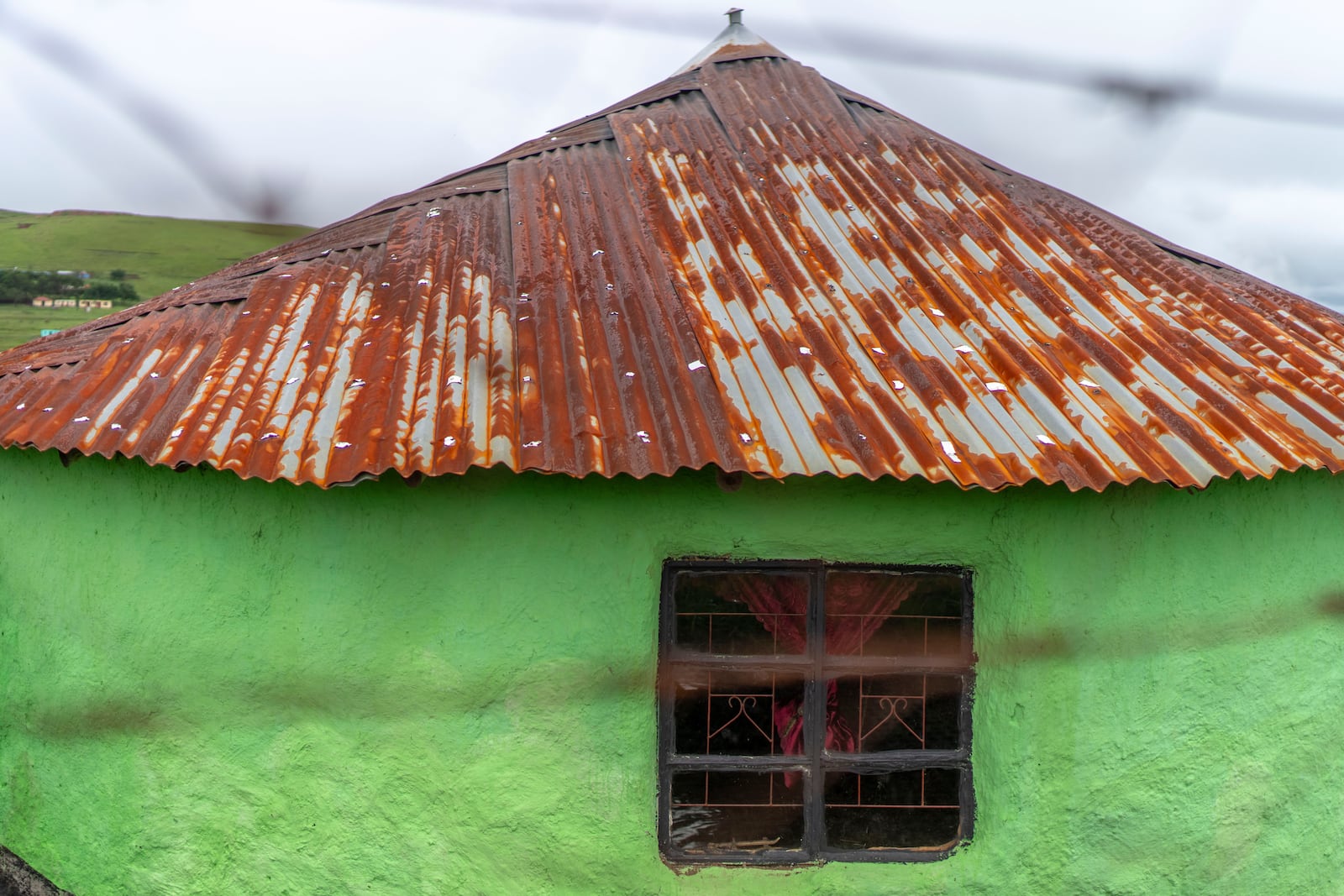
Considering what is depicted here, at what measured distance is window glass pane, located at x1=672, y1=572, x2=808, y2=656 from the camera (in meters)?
3.97

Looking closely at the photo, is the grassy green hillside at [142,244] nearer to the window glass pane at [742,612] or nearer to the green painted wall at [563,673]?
the green painted wall at [563,673]

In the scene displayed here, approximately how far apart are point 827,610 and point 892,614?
0.89 ft

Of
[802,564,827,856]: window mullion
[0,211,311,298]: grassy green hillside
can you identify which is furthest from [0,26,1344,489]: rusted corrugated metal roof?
[0,211,311,298]: grassy green hillside

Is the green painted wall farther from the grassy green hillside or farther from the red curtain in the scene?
the grassy green hillside

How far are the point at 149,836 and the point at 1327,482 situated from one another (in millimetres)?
5218

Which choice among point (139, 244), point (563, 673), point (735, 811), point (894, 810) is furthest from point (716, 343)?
point (139, 244)

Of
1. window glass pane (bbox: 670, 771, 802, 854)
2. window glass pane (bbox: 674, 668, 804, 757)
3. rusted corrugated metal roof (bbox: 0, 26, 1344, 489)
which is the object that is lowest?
window glass pane (bbox: 670, 771, 802, 854)

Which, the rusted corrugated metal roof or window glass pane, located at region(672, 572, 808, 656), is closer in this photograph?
the rusted corrugated metal roof

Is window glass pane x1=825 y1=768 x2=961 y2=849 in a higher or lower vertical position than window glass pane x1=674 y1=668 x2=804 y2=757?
lower

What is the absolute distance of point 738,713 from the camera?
4027 millimetres

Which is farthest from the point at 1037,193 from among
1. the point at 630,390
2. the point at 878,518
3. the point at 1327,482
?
the point at 630,390

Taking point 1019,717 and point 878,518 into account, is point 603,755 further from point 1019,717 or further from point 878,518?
point 1019,717

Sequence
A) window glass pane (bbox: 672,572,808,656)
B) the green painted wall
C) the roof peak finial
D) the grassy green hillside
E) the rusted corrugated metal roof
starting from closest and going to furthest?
the grassy green hillside, the rusted corrugated metal roof, the green painted wall, window glass pane (bbox: 672,572,808,656), the roof peak finial

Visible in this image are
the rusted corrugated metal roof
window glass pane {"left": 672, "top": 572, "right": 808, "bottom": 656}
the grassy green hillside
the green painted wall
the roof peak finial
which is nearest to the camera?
the grassy green hillside
